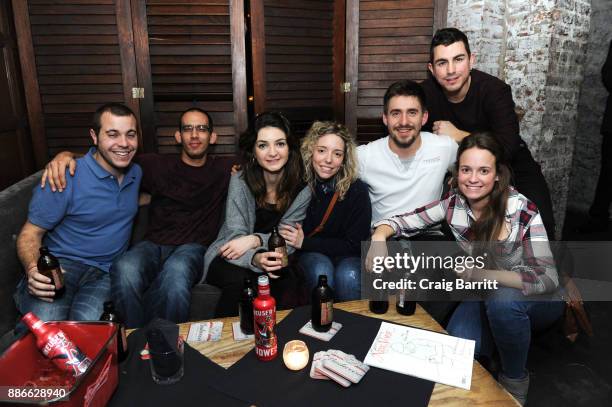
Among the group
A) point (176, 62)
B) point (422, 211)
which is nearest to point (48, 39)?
point (176, 62)

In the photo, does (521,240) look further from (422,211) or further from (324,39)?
(324,39)

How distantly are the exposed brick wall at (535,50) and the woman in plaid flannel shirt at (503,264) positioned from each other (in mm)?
1745

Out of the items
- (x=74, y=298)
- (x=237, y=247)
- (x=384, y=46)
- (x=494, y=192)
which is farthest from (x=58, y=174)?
(x=384, y=46)

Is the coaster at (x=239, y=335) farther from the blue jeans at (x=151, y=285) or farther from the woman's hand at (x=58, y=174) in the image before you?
the woman's hand at (x=58, y=174)

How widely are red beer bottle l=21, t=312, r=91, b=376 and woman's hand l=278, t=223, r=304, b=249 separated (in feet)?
4.45

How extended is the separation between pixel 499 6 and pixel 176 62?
8.27ft

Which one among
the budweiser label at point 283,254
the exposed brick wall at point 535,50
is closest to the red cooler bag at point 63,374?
the budweiser label at point 283,254

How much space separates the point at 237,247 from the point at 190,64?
148 centimetres

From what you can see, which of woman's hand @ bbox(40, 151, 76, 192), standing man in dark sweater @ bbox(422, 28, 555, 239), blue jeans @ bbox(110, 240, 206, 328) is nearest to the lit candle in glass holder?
blue jeans @ bbox(110, 240, 206, 328)

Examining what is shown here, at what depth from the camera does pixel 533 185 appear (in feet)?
8.67

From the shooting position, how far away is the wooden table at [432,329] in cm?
134

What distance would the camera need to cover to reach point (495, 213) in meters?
2.10

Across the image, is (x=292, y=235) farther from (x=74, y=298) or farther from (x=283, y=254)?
(x=74, y=298)

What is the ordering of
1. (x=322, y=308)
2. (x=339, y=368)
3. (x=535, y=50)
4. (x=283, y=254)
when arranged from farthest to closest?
1. (x=535, y=50)
2. (x=283, y=254)
3. (x=322, y=308)
4. (x=339, y=368)
